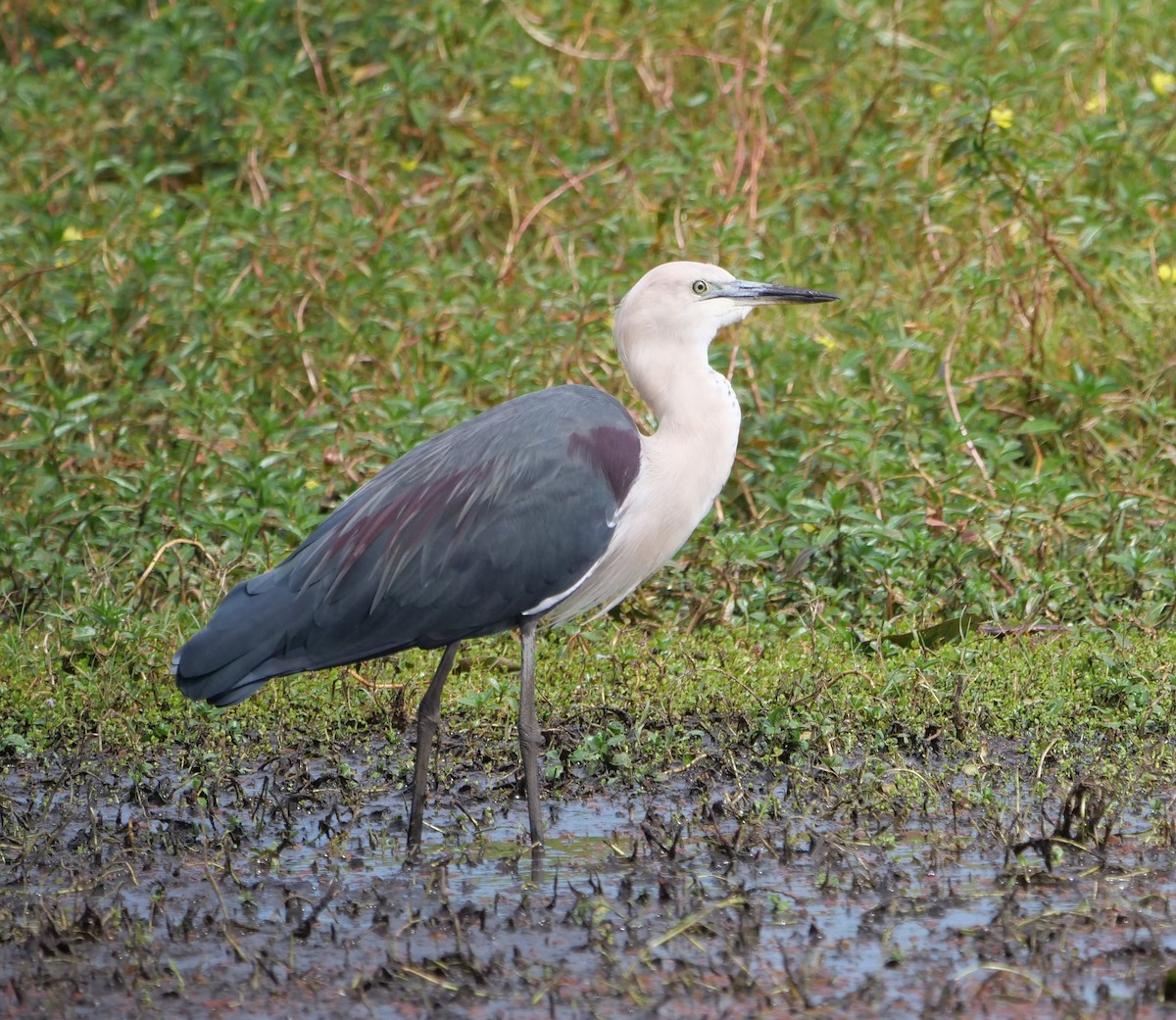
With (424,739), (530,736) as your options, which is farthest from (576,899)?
(424,739)

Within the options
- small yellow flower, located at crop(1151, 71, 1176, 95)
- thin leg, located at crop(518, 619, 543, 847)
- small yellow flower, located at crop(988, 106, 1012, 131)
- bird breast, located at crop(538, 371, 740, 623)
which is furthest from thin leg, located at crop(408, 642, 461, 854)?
small yellow flower, located at crop(1151, 71, 1176, 95)

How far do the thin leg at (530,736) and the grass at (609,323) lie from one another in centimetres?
36

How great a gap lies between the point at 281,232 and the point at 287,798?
3784 millimetres

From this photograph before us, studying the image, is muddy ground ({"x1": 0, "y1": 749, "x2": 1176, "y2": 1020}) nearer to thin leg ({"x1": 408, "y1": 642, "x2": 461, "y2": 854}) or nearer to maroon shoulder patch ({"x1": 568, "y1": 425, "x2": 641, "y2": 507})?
thin leg ({"x1": 408, "y1": 642, "x2": 461, "y2": 854})

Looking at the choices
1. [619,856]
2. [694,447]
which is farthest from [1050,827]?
[694,447]

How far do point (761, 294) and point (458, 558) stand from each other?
3.97 ft

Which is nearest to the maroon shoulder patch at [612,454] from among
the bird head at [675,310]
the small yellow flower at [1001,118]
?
the bird head at [675,310]

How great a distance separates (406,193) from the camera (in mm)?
8461

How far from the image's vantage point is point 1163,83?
28.2 feet

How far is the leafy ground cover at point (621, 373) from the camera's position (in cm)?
500

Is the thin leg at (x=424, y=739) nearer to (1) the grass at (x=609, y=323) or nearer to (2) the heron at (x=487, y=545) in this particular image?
(2) the heron at (x=487, y=545)

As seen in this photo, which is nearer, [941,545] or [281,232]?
[941,545]

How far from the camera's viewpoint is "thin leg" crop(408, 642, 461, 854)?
4480mm

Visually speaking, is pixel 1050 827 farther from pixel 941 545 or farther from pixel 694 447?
pixel 941 545
